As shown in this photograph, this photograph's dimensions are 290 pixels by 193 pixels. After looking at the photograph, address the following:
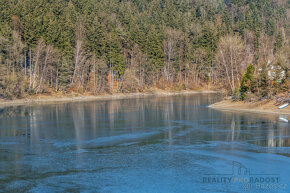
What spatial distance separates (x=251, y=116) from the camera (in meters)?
41.0

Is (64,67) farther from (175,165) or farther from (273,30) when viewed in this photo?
(273,30)

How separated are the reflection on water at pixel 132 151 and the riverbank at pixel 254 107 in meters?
3.61

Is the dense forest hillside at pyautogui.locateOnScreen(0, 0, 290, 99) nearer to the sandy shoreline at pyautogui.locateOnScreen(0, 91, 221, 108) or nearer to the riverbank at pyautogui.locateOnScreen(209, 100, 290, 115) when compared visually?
the riverbank at pyautogui.locateOnScreen(209, 100, 290, 115)

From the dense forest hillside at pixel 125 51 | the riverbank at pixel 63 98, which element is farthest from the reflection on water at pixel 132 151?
the riverbank at pixel 63 98

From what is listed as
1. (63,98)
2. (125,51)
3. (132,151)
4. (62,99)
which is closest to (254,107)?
(132,151)

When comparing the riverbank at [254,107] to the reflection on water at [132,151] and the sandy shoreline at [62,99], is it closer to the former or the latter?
the reflection on water at [132,151]

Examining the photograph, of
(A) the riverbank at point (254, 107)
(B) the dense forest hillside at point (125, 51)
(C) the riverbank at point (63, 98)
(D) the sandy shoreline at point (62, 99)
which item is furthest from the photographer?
(B) the dense forest hillside at point (125, 51)

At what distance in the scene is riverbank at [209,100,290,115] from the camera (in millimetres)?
42500

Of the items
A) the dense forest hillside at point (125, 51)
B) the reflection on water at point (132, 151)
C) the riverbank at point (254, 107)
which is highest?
the dense forest hillside at point (125, 51)

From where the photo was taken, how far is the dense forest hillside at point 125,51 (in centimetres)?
6194

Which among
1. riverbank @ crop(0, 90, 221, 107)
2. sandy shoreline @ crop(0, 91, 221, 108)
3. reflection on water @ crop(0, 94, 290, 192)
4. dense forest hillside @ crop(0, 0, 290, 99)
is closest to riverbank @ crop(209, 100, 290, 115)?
dense forest hillside @ crop(0, 0, 290, 99)

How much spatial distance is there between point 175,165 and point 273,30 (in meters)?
117

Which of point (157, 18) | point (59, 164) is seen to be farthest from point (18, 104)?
point (157, 18)

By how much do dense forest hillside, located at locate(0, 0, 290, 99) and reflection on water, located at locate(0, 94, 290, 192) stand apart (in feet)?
57.0
